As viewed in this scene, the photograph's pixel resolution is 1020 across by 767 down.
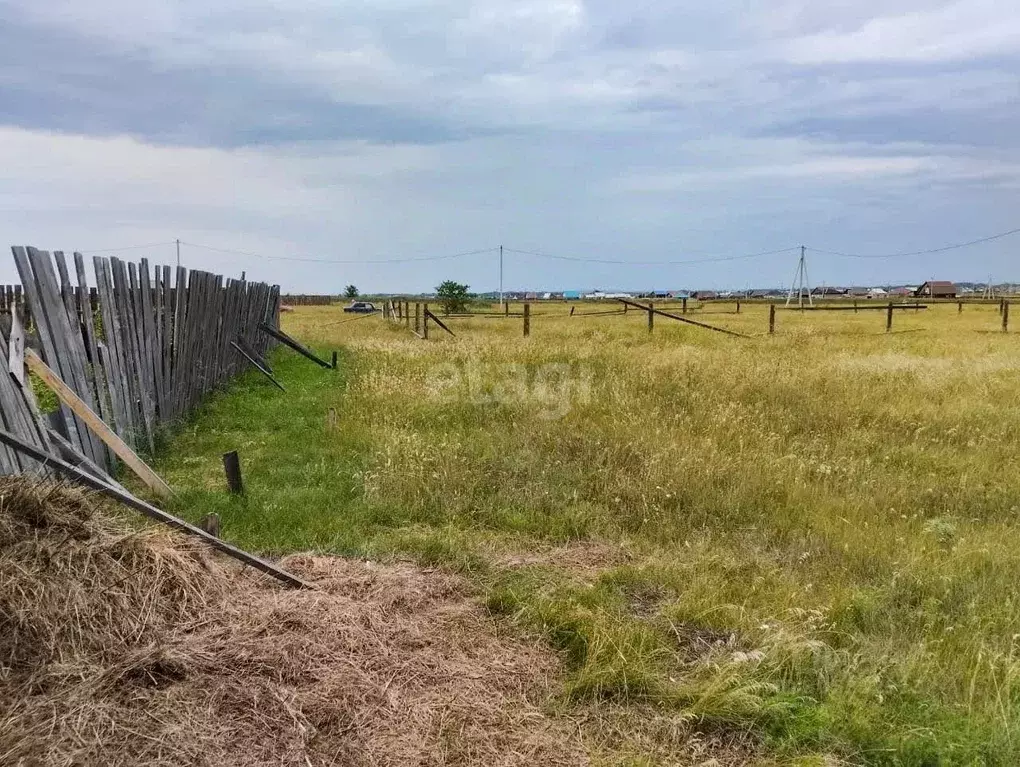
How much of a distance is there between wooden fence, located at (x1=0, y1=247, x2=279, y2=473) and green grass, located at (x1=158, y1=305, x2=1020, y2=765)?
21.1 inches

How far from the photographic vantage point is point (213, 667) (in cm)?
288

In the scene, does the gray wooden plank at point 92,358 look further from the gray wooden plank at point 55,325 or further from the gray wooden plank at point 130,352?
the gray wooden plank at point 130,352

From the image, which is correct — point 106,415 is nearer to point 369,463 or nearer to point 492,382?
point 369,463

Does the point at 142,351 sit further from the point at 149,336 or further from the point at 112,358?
the point at 112,358

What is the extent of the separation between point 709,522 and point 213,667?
347 cm

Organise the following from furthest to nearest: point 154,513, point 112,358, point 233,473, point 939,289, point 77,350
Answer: point 939,289 → point 112,358 → point 77,350 → point 233,473 → point 154,513

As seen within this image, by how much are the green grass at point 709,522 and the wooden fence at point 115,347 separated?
537 mm

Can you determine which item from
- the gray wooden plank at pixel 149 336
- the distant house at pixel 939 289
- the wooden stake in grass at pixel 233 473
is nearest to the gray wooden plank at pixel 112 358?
the gray wooden plank at pixel 149 336

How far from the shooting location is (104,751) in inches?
93.3

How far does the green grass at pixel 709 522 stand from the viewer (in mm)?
3016

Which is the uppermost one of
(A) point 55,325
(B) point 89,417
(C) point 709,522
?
(A) point 55,325

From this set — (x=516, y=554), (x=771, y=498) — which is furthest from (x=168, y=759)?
(x=771, y=498)

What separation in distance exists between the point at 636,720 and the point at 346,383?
937cm

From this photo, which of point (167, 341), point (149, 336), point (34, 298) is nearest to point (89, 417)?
point (34, 298)
